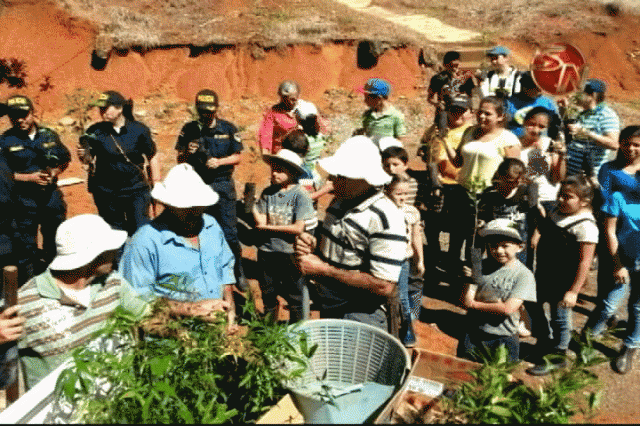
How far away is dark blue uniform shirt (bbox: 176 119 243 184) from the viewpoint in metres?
7.10

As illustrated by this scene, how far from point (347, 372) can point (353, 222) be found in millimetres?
946

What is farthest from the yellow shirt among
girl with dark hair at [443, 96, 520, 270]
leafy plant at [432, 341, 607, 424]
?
leafy plant at [432, 341, 607, 424]

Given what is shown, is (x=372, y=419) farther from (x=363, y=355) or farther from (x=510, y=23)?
(x=510, y=23)

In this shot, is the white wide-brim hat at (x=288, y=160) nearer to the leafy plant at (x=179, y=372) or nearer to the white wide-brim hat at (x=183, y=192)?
the white wide-brim hat at (x=183, y=192)

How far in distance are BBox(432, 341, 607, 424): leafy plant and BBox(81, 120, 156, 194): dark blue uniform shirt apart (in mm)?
4782

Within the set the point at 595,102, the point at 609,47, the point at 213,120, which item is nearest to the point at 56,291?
the point at 213,120

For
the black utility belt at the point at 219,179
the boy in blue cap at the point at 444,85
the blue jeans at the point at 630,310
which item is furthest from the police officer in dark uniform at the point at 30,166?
the blue jeans at the point at 630,310

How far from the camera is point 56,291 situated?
368 centimetres

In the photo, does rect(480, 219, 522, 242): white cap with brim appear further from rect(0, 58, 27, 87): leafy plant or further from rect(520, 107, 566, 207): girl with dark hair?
rect(0, 58, 27, 87): leafy plant

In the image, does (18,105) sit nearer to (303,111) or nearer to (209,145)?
(209,145)

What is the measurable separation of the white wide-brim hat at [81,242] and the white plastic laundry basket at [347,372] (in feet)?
4.10

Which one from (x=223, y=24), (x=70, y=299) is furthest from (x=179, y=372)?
(x=223, y=24)

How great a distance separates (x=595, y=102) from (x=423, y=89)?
10336 mm

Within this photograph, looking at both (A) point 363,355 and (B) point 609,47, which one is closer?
(A) point 363,355
